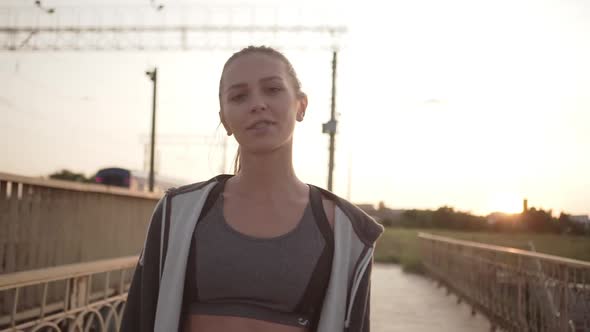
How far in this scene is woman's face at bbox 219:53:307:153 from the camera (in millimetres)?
1397

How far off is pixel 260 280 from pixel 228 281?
0.27 feet

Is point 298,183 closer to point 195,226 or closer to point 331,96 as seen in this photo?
point 195,226

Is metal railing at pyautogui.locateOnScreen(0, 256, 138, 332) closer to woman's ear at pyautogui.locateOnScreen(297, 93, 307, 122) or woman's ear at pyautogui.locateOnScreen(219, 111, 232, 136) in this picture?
woman's ear at pyautogui.locateOnScreen(219, 111, 232, 136)

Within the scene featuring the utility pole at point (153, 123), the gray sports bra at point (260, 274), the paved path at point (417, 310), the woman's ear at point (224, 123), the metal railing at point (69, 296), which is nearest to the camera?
the gray sports bra at point (260, 274)

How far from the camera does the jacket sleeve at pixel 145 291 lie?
1.37 meters

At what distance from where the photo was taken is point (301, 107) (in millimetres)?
1628

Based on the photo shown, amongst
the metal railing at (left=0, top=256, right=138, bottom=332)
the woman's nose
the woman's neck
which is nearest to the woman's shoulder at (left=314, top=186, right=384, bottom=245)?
the woman's neck

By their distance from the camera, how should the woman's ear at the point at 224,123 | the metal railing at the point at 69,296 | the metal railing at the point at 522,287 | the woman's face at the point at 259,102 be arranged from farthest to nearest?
the metal railing at the point at 522,287, the metal railing at the point at 69,296, the woman's ear at the point at 224,123, the woman's face at the point at 259,102

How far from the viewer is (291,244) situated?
134 centimetres

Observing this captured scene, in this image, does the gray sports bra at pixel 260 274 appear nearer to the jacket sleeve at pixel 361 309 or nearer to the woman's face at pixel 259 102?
the jacket sleeve at pixel 361 309

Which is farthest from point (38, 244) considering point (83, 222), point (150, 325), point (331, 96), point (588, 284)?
point (331, 96)

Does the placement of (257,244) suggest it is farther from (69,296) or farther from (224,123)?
(69,296)

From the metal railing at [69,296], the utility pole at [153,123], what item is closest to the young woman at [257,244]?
the metal railing at [69,296]

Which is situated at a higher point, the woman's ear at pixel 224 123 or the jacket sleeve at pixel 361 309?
the woman's ear at pixel 224 123
